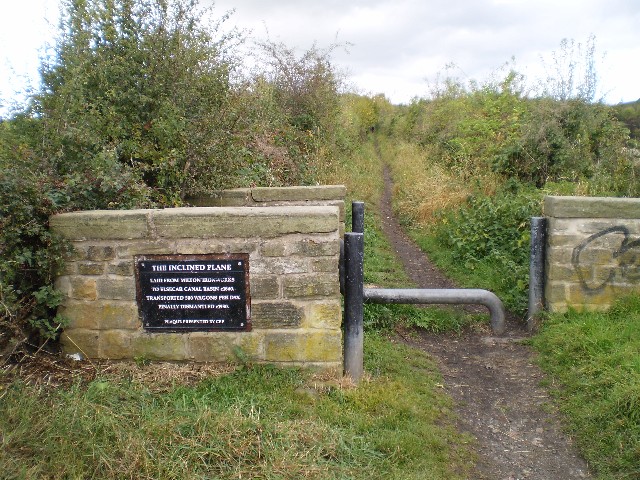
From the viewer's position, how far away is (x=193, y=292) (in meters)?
3.71

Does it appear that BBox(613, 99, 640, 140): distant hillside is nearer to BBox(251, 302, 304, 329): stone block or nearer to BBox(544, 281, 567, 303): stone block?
BBox(544, 281, 567, 303): stone block

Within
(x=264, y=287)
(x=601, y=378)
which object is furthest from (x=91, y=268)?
(x=601, y=378)

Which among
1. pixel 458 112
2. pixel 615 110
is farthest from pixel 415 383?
pixel 458 112

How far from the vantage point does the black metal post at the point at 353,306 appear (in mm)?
3959

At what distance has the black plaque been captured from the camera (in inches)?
144

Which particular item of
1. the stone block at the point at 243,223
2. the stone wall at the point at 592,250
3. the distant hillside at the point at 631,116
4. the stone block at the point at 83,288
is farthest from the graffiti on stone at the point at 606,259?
the distant hillside at the point at 631,116

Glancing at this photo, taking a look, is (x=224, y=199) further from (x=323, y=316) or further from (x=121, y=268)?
(x=323, y=316)

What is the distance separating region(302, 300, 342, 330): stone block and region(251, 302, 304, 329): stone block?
6 centimetres

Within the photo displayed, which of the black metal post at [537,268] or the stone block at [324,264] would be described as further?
the black metal post at [537,268]

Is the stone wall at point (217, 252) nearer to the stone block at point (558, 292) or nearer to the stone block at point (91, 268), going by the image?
the stone block at point (91, 268)

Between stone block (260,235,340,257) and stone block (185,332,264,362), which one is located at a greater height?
stone block (260,235,340,257)

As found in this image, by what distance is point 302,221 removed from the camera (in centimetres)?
361

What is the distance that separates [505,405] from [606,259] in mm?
2083

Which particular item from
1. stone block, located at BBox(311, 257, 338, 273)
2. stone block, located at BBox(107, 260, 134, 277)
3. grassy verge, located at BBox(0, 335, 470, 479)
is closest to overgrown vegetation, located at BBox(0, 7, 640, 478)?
grassy verge, located at BBox(0, 335, 470, 479)
